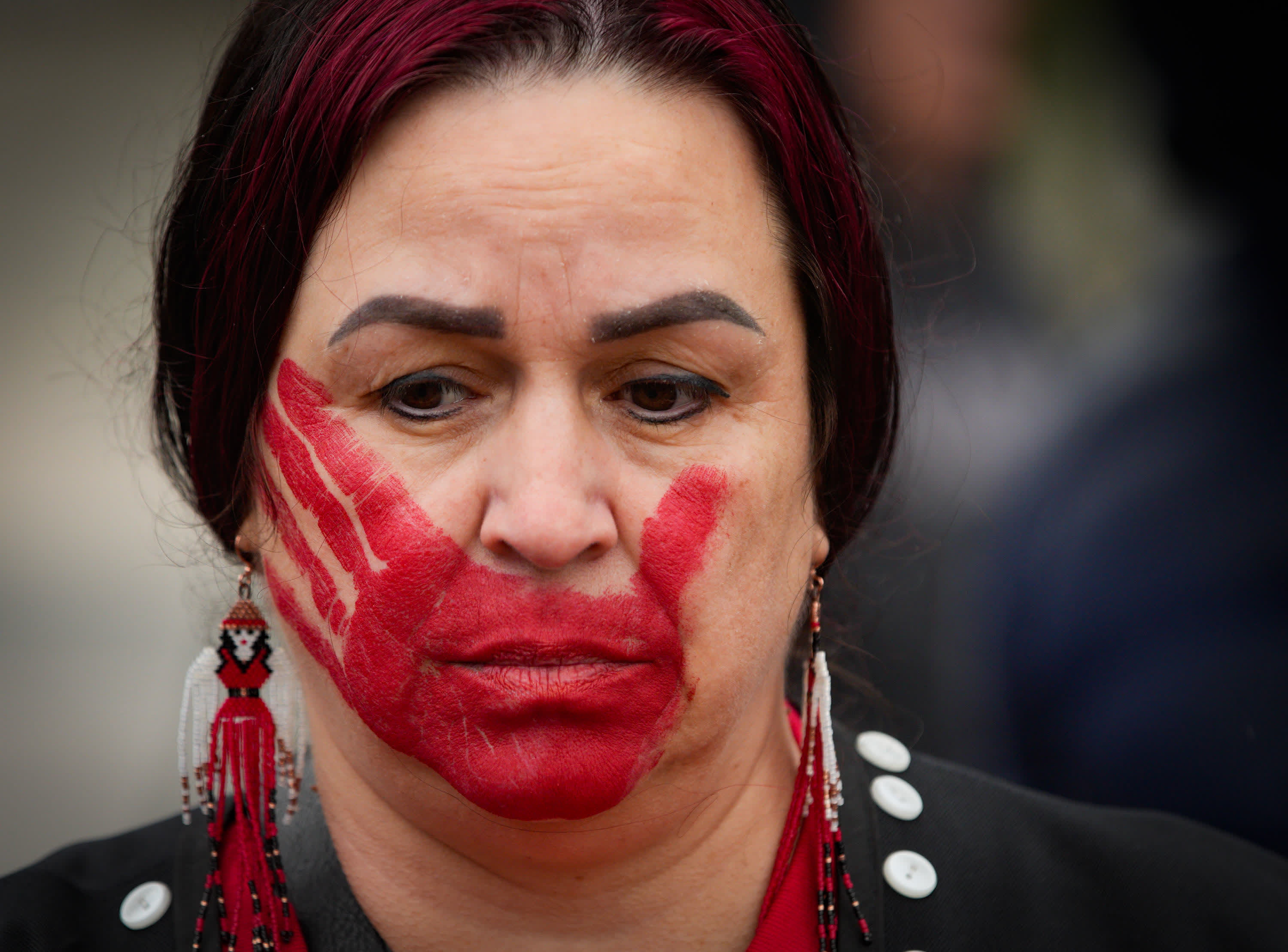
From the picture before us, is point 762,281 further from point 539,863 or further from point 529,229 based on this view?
point 539,863

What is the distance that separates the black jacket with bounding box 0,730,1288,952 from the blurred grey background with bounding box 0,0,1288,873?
20.0 inches

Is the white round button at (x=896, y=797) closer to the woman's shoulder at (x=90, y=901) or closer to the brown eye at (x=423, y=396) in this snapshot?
the brown eye at (x=423, y=396)

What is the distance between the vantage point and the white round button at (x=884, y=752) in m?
2.22

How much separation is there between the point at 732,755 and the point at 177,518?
106cm

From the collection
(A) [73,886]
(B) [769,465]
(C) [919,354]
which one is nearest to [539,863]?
(B) [769,465]

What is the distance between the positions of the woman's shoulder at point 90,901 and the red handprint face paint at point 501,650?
1.97ft

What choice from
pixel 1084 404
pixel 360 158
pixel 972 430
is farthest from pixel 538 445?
pixel 1084 404

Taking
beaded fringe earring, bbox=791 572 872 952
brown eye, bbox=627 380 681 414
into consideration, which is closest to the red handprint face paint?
brown eye, bbox=627 380 681 414

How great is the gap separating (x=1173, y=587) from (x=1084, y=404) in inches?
22.6

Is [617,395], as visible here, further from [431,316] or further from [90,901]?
[90,901]

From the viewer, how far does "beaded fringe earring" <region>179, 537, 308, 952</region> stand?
1.90 m

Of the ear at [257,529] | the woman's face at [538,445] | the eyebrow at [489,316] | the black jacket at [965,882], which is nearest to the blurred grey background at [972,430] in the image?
the ear at [257,529]

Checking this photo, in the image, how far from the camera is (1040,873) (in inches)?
83.7

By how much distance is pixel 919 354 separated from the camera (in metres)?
3.43
